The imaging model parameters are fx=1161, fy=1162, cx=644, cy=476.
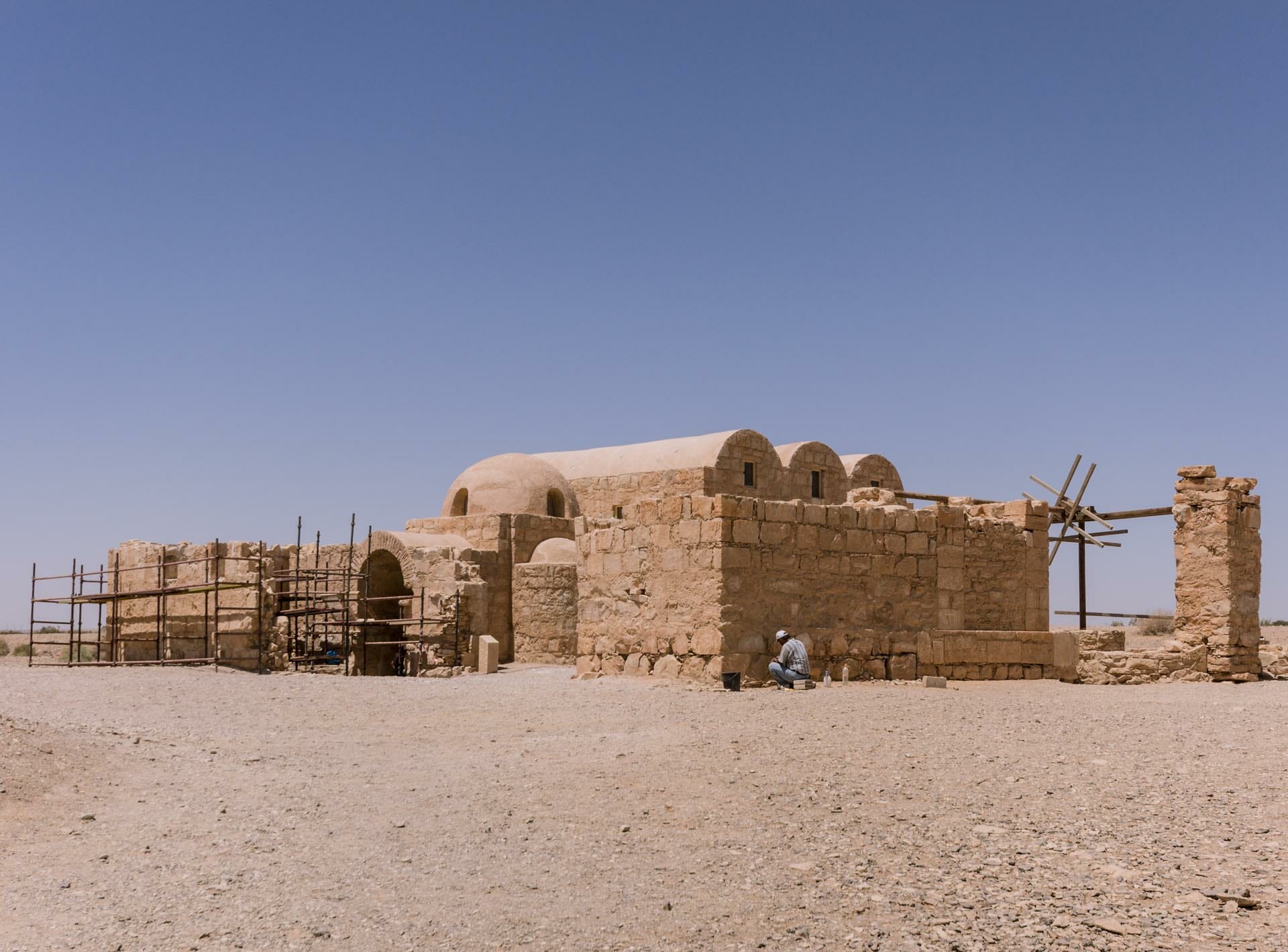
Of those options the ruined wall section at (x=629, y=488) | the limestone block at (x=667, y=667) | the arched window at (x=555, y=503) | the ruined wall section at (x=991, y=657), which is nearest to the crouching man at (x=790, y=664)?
the limestone block at (x=667, y=667)

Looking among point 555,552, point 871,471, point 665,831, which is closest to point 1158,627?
point 871,471

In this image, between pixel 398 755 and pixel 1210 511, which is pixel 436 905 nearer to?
pixel 398 755

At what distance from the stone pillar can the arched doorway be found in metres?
11.9

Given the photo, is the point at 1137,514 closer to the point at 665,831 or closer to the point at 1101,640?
the point at 1101,640

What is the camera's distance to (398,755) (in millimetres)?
7582

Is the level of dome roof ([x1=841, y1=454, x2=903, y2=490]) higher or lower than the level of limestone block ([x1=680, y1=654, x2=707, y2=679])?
higher

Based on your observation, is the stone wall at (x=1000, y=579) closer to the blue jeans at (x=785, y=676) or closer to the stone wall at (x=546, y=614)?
the blue jeans at (x=785, y=676)

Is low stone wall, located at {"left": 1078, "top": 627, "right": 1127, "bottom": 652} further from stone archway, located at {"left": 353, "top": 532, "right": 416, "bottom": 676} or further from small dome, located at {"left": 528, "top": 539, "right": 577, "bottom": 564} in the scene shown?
stone archway, located at {"left": 353, "top": 532, "right": 416, "bottom": 676}

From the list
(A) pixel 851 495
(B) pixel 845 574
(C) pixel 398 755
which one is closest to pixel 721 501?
(B) pixel 845 574

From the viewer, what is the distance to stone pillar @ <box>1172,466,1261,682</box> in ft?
44.4

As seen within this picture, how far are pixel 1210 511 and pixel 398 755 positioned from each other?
34.2ft

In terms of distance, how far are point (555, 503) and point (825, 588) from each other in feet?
48.3

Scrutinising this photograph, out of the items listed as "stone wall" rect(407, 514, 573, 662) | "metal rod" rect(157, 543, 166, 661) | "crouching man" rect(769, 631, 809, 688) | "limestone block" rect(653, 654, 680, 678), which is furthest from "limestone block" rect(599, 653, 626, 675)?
"metal rod" rect(157, 543, 166, 661)

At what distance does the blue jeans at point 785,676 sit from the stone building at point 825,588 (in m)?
0.24
